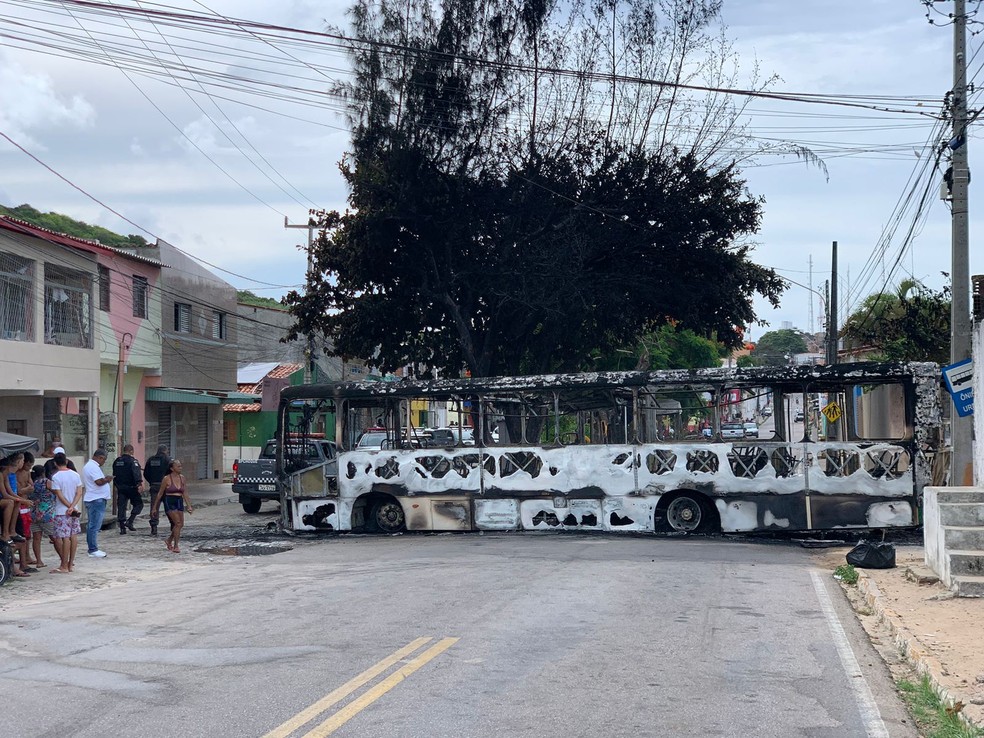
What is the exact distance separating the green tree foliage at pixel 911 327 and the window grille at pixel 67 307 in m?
20.1

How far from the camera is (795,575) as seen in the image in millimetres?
13859

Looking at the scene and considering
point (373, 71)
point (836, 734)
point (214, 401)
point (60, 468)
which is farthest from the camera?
point (214, 401)

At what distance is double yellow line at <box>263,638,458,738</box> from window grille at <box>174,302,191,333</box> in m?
27.1

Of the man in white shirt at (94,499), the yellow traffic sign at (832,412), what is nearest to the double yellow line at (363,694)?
the man in white shirt at (94,499)

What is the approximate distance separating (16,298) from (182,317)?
11.0m

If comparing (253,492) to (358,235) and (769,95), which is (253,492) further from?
(769,95)

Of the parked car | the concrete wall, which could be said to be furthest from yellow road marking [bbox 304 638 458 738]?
the parked car

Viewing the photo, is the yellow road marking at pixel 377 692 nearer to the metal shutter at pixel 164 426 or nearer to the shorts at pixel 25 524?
the shorts at pixel 25 524

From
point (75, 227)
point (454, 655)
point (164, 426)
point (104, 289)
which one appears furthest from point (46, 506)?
point (75, 227)

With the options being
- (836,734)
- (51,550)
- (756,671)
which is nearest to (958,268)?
(756,671)

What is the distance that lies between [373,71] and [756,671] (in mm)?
23314

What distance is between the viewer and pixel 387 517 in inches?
811

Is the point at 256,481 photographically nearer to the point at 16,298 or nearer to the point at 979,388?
the point at 16,298

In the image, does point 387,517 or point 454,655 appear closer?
point 454,655
